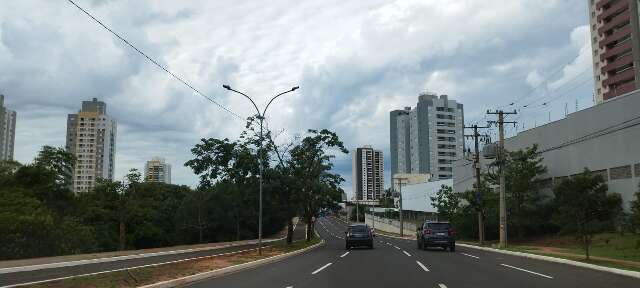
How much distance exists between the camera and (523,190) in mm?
46844

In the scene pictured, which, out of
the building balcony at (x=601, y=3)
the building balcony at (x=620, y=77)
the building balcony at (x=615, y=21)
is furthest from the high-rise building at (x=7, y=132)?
the building balcony at (x=601, y=3)

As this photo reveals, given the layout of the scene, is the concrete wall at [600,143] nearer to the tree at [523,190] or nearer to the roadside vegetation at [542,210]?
the roadside vegetation at [542,210]

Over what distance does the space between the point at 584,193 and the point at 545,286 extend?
30.0 metres

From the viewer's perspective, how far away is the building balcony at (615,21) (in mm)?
81250

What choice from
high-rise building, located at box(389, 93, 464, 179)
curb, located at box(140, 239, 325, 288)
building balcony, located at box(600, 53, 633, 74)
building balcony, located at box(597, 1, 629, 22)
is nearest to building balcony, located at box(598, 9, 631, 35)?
building balcony, located at box(597, 1, 629, 22)

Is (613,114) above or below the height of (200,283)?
above

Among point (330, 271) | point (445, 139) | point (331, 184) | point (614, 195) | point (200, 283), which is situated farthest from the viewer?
point (445, 139)

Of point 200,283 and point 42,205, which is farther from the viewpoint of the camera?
point 42,205

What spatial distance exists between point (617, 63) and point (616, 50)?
210cm

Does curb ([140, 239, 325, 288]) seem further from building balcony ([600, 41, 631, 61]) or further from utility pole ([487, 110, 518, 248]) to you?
building balcony ([600, 41, 631, 61])

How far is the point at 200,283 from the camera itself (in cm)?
1521

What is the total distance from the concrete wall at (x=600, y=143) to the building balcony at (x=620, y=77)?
38.2 metres

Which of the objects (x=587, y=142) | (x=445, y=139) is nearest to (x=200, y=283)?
(x=587, y=142)

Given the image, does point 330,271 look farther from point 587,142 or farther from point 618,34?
point 618,34
